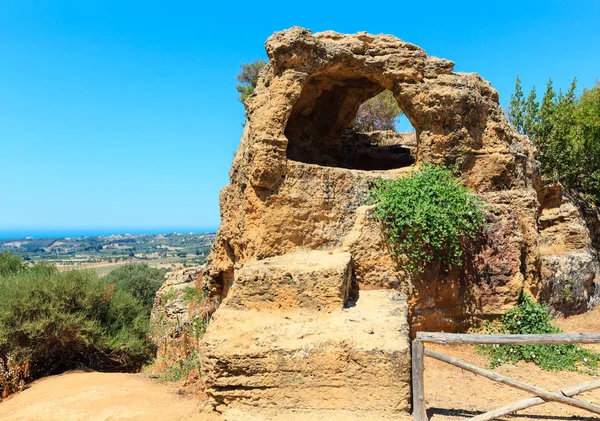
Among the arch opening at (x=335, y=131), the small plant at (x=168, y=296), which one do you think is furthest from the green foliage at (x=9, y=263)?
the arch opening at (x=335, y=131)

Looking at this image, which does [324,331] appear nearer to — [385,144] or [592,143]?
[385,144]

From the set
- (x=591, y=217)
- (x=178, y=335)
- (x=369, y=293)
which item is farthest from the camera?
(x=591, y=217)

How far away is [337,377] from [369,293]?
2.16 metres

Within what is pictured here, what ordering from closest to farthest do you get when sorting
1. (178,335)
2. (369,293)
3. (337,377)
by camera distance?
(337,377), (369,293), (178,335)

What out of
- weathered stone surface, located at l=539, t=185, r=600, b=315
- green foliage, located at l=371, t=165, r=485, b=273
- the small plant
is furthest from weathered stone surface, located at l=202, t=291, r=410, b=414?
the small plant

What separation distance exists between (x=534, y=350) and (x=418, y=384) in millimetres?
3193

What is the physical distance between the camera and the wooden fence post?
4.72 meters

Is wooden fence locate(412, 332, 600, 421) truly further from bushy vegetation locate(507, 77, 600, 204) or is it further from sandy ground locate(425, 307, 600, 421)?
bushy vegetation locate(507, 77, 600, 204)

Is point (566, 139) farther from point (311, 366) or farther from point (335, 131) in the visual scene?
point (311, 366)

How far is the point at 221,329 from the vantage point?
539cm

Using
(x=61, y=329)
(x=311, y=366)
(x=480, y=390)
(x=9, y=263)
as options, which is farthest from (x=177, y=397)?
(x=9, y=263)

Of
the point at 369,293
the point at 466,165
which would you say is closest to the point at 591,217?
the point at 466,165

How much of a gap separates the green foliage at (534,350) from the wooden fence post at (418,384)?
2.61 m

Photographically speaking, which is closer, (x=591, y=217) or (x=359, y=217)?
(x=359, y=217)
